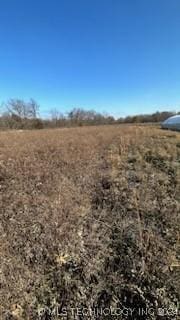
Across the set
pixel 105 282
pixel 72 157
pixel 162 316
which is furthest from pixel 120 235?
pixel 72 157

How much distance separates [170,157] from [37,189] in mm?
4451

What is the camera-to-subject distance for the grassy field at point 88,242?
3260mm

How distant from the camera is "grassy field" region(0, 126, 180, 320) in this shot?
3.26m

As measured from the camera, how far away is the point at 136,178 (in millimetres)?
6801

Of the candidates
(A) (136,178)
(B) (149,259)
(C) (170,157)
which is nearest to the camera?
(B) (149,259)

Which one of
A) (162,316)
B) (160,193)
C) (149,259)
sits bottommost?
(162,316)

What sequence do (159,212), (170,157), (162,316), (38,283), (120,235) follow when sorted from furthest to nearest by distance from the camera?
(170,157)
(159,212)
(120,235)
(38,283)
(162,316)

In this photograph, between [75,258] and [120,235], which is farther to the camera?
[120,235]

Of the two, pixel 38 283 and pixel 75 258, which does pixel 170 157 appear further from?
pixel 38 283

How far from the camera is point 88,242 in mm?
4230

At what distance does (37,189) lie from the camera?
19.8 ft

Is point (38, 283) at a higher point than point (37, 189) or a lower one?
lower

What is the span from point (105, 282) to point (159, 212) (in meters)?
1.96

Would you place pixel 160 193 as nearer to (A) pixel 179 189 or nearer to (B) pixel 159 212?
(A) pixel 179 189
